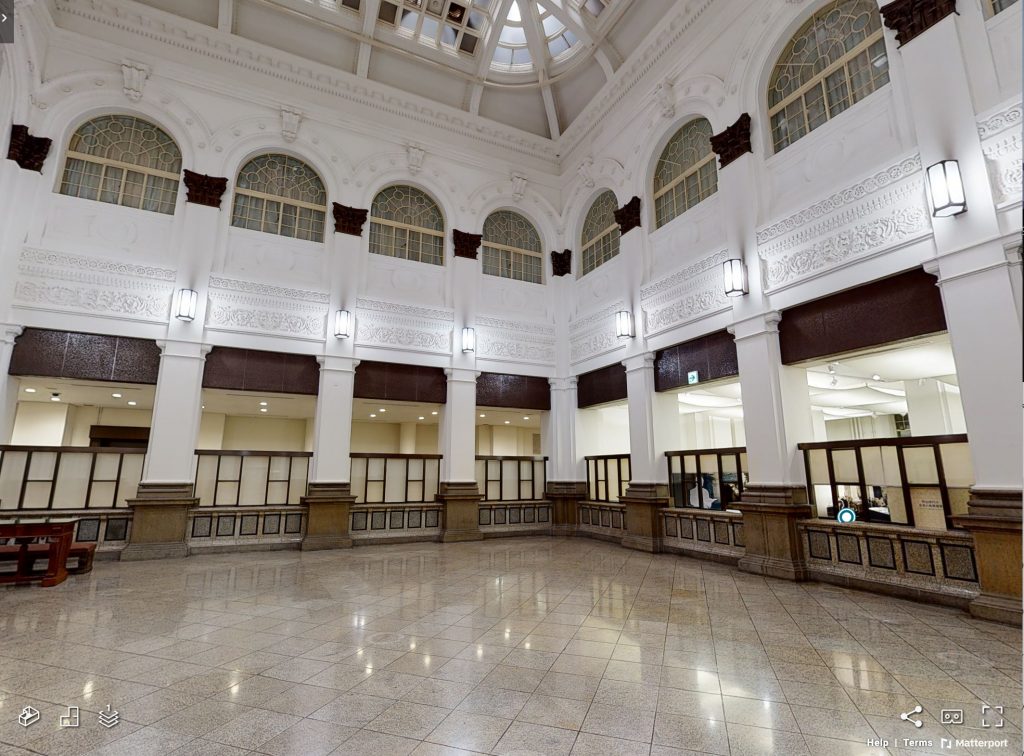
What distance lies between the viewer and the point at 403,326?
11180mm

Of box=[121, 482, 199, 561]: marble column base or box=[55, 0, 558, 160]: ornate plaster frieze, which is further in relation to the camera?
box=[55, 0, 558, 160]: ornate plaster frieze

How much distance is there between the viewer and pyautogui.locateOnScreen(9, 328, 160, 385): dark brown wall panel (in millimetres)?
8367

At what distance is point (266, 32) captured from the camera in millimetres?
10523

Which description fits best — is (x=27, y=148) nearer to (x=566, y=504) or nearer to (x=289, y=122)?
(x=289, y=122)

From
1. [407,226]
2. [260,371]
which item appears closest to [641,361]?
[407,226]

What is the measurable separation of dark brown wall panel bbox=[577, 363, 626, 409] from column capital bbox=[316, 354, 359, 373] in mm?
5411

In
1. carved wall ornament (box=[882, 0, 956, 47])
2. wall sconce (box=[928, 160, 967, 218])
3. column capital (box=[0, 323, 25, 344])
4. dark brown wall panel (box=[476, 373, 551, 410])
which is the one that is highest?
carved wall ornament (box=[882, 0, 956, 47])

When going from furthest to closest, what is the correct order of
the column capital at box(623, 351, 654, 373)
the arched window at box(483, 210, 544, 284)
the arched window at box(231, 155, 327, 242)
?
the arched window at box(483, 210, 544, 284)
the arched window at box(231, 155, 327, 242)
the column capital at box(623, 351, 654, 373)

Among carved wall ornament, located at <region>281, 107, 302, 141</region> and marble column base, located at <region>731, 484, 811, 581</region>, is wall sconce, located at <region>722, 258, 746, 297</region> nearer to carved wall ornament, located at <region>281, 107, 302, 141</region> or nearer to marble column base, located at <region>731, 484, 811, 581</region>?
marble column base, located at <region>731, 484, 811, 581</region>

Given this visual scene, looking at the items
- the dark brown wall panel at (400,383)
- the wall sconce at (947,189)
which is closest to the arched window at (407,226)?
the dark brown wall panel at (400,383)

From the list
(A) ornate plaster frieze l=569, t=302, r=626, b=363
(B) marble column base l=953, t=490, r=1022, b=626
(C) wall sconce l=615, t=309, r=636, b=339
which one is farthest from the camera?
(A) ornate plaster frieze l=569, t=302, r=626, b=363

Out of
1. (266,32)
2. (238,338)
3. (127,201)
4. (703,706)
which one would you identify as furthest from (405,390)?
(703,706)

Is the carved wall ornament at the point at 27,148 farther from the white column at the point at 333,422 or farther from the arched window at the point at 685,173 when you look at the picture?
the arched window at the point at 685,173

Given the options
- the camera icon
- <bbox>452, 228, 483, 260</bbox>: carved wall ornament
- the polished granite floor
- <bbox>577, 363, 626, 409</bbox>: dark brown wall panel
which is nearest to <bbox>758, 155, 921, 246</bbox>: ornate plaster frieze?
<bbox>577, 363, 626, 409</bbox>: dark brown wall panel
